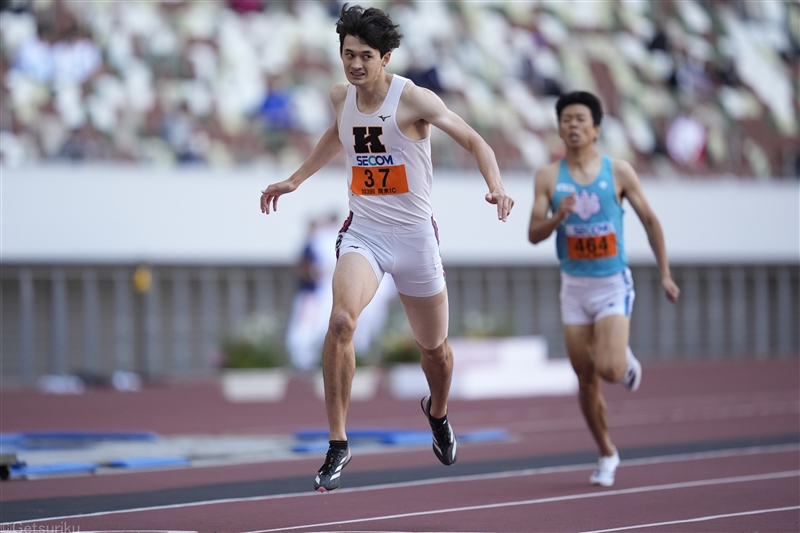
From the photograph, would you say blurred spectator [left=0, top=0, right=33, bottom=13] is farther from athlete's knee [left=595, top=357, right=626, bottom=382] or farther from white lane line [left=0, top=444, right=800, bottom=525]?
athlete's knee [left=595, top=357, right=626, bottom=382]

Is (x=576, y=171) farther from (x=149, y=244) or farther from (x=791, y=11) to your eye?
(x=791, y=11)

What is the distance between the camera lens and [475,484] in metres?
7.98

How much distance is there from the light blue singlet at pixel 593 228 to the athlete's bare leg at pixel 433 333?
162 centimetres

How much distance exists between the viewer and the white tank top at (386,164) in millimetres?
6340

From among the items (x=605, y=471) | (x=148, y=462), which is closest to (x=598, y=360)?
(x=605, y=471)

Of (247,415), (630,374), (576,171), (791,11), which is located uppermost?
(791,11)

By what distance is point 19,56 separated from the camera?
1912 centimetres

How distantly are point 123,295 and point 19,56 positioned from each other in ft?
15.4

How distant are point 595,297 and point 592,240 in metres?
0.38

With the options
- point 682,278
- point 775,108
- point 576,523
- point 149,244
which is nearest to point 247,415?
point 149,244

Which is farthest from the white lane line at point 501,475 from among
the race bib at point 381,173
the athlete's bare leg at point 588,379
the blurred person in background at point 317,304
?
the blurred person in background at point 317,304

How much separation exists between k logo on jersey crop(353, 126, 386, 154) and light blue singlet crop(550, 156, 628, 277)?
214 cm

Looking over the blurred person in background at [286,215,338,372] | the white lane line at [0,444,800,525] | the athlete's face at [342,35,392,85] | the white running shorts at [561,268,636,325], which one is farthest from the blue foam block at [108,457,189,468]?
the blurred person in background at [286,215,338,372]

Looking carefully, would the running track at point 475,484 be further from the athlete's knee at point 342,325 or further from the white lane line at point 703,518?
the athlete's knee at point 342,325
